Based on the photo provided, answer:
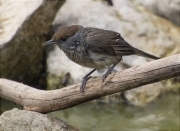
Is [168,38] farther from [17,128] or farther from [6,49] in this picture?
[17,128]

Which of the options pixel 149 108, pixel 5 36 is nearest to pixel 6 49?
pixel 5 36

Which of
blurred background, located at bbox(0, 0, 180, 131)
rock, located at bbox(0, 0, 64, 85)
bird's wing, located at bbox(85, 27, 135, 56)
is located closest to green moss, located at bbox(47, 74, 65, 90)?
blurred background, located at bbox(0, 0, 180, 131)

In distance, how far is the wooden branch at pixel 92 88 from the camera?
4418 millimetres

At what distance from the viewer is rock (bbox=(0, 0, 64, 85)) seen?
6973 mm

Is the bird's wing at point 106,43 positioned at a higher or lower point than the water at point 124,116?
higher

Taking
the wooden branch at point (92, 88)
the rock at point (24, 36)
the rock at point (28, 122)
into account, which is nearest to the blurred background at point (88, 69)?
the rock at point (24, 36)

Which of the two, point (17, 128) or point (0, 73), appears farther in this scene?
point (0, 73)

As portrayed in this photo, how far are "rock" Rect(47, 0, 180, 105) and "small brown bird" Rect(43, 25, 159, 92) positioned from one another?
7.54 feet

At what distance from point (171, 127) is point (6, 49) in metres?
2.95

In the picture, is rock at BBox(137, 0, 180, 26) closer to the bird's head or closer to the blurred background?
the blurred background

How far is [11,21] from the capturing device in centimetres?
711

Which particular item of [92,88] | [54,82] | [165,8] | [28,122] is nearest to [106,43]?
[92,88]

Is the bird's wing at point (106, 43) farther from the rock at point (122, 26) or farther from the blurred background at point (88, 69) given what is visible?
the rock at point (122, 26)

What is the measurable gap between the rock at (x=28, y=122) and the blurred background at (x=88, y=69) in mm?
1762
